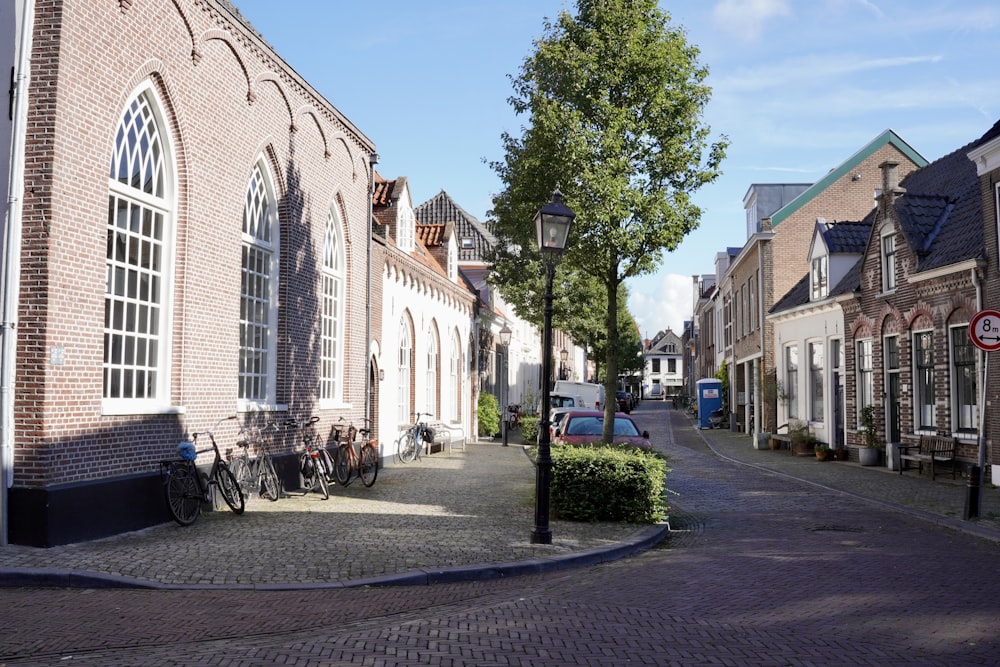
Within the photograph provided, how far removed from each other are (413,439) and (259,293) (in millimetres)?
8704

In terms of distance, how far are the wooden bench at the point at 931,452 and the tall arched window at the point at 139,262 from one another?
1492 centimetres

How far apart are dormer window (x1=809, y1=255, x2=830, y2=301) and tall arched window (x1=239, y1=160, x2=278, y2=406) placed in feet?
56.2

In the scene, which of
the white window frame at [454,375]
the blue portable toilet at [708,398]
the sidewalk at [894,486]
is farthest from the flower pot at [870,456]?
the blue portable toilet at [708,398]

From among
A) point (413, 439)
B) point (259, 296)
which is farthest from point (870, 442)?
point (259, 296)

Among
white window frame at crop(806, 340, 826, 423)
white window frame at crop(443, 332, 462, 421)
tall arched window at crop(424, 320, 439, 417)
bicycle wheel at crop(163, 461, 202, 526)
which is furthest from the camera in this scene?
white window frame at crop(443, 332, 462, 421)

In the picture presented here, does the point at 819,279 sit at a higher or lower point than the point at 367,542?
higher

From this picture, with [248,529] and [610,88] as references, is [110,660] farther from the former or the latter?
[610,88]

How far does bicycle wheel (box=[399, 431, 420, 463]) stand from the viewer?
21.7 m

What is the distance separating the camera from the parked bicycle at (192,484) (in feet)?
35.3

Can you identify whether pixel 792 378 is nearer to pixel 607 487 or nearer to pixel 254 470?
pixel 607 487

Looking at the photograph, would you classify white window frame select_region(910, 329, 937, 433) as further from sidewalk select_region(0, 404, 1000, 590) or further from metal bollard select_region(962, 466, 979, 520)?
metal bollard select_region(962, 466, 979, 520)

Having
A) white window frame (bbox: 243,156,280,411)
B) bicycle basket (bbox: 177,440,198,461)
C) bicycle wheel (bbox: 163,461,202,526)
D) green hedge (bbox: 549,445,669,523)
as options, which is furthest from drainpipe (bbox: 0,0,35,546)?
green hedge (bbox: 549,445,669,523)

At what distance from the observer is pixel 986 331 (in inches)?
490

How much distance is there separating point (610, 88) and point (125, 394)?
33.8 ft
